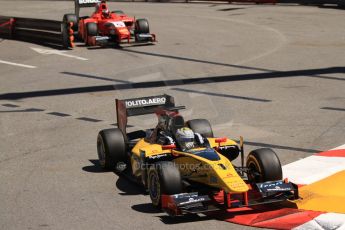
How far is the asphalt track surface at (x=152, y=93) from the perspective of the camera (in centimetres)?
1260

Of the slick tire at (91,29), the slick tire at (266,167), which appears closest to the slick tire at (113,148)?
the slick tire at (266,167)

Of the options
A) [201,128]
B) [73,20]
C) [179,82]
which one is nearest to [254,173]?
[201,128]

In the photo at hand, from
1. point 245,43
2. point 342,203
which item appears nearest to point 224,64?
point 245,43

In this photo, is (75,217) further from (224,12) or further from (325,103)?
(224,12)

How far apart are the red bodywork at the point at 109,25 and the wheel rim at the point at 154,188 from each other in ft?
59.8

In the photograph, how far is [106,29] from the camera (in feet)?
100

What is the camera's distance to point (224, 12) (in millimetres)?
40750

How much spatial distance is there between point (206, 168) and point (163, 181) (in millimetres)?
709

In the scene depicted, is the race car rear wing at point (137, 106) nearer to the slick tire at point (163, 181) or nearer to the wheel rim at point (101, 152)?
the wheel rim at point (101, 152)

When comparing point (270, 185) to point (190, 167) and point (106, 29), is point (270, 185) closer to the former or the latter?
point (190, 167)

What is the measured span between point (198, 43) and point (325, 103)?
1171cm

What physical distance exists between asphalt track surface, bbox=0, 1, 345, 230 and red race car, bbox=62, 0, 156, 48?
457 mm

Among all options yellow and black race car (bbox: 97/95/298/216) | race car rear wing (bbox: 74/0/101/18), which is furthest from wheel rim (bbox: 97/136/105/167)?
race car rear wing (bbox: 74/0/101/18)

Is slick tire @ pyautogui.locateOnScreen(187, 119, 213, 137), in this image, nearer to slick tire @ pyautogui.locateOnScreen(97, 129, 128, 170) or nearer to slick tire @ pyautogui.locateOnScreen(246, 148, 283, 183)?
slick tire @ pyautogui.locateOnScreen(97, 129, 128, 170)
